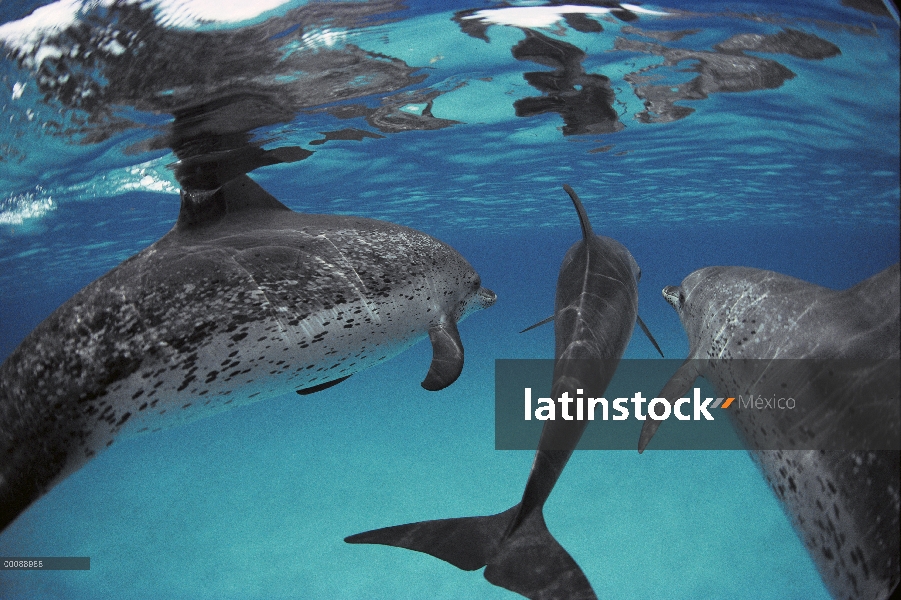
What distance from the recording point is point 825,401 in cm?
321

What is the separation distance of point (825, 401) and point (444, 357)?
273 cm

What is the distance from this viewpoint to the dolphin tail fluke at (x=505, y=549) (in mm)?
3197

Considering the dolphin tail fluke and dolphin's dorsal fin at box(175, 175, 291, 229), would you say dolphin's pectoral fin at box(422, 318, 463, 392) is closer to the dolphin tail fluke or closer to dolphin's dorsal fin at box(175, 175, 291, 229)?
the dolphin tail fluke

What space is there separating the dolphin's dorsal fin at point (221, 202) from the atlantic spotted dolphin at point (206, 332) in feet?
0.07

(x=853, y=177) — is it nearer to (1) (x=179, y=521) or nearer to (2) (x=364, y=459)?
(2) (x=364, y=459)

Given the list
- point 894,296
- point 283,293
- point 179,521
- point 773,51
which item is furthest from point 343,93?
point 179,521

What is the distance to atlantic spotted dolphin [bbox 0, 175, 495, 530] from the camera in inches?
123

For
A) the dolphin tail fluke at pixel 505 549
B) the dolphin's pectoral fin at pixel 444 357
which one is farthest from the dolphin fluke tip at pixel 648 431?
the dolphin's pectoral fin at pixel 444 357

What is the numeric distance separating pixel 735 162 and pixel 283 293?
1776 cm

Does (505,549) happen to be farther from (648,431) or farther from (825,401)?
(825,401)

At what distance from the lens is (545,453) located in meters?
3.41

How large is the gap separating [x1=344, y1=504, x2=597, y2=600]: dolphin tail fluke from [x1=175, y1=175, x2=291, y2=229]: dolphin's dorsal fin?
3.13 metres

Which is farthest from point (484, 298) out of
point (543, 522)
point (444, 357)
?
point (543, 522)

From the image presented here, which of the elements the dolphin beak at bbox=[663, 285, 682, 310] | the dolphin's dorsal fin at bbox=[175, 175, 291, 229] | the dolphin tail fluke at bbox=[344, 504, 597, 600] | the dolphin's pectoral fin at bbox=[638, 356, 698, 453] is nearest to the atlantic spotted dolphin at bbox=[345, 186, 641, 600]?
the dolphin tail fluke at bbox=[344, 504, 597, 600]
